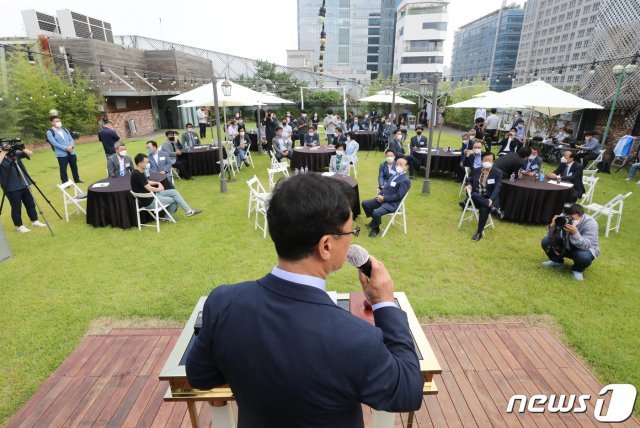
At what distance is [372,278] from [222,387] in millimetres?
1138

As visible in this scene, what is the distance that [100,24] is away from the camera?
21.2 metres

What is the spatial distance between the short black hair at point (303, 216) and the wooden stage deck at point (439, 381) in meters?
2.29

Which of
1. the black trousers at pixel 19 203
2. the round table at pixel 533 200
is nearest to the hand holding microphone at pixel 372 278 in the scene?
the round table at pixel 533 200

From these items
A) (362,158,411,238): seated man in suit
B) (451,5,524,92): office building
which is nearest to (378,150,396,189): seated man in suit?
(362,158,411,238): seated man in suit

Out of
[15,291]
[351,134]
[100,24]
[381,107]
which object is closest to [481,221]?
[15,291]

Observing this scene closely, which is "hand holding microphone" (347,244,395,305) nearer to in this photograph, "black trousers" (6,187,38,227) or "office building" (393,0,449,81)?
"black trousers" (6,187,38,227)

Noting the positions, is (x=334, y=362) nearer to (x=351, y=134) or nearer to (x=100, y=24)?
(x=351, y=134)

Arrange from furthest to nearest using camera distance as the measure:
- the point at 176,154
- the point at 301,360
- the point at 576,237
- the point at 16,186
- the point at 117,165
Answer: the point at 176,154
the point at 117,165
the point at 16,186
the point at 576,237
the point at 301,360

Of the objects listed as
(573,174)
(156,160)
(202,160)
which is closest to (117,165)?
(156,160)

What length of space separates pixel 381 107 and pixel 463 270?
23783 mm

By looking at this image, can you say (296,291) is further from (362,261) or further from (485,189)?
(485,189)

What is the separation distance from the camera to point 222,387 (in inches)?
72.1

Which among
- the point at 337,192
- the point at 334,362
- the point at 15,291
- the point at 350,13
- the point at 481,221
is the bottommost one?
the point at 15,291

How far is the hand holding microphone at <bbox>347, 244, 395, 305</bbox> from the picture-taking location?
125cm
